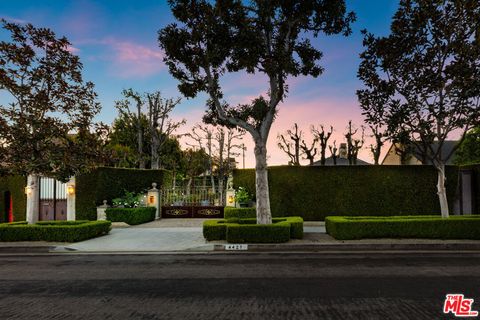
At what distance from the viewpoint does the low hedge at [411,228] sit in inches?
480

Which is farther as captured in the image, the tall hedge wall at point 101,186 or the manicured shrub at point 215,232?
the tall hedge wall at point 101,186

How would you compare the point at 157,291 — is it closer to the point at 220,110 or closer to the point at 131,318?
the point at 131,318

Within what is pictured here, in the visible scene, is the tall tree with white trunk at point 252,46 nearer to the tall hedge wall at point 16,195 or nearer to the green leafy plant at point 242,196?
the green leafy plant at point 242,196

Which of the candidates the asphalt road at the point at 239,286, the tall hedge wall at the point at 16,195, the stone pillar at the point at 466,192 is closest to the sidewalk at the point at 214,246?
the asphalt road at the point at 239,286

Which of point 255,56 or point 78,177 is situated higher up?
point 255,56

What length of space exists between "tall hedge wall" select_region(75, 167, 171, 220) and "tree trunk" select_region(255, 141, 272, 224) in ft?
36.4

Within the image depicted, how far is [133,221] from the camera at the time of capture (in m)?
19.0

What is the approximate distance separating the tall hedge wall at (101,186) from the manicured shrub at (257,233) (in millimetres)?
11210

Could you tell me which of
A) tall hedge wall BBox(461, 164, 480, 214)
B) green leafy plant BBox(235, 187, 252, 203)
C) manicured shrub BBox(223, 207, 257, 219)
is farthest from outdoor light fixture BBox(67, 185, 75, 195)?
tall hedge wall BBox(461, 164, 480, 214)

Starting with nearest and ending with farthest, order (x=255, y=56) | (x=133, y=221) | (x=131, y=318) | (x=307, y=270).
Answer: (x=131, y=318)
(x=307, y=270)
(x=255, y=56)
(x=133, y=221)

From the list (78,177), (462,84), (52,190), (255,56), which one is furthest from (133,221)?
(462,84)

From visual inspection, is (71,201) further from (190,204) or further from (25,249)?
(25,249)

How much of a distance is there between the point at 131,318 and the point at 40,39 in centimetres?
1325

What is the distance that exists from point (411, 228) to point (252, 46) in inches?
340
